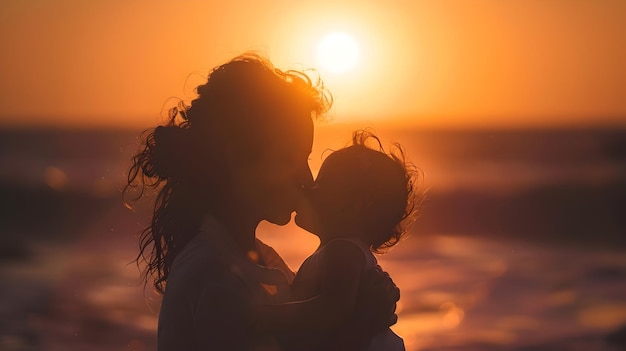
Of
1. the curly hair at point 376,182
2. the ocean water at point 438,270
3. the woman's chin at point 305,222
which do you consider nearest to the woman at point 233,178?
the woman's chin at point 305,222

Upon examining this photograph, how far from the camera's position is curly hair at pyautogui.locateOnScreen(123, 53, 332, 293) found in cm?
379

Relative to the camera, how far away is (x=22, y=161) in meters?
40.4

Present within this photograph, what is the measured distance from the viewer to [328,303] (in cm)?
383

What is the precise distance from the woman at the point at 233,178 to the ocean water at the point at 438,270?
1.73 metres

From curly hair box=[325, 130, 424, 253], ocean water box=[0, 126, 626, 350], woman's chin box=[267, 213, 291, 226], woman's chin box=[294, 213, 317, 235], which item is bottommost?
woman's chin box=[267, 213, 291, 226]

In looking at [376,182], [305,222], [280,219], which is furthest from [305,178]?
[376,182]

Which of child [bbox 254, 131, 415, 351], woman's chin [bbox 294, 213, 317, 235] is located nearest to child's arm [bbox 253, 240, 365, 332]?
child [bbox 254, 131, 415, 351]

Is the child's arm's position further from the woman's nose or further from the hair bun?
the hair bun

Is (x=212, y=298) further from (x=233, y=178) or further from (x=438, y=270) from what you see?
(x=438, y=270)

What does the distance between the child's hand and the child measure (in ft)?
0.11

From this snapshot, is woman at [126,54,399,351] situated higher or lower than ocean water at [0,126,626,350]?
lower

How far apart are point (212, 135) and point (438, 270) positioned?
909 cm

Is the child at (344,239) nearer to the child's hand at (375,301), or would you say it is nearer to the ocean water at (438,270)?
the child's hand at (375,301)

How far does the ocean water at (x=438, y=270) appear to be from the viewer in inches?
375
